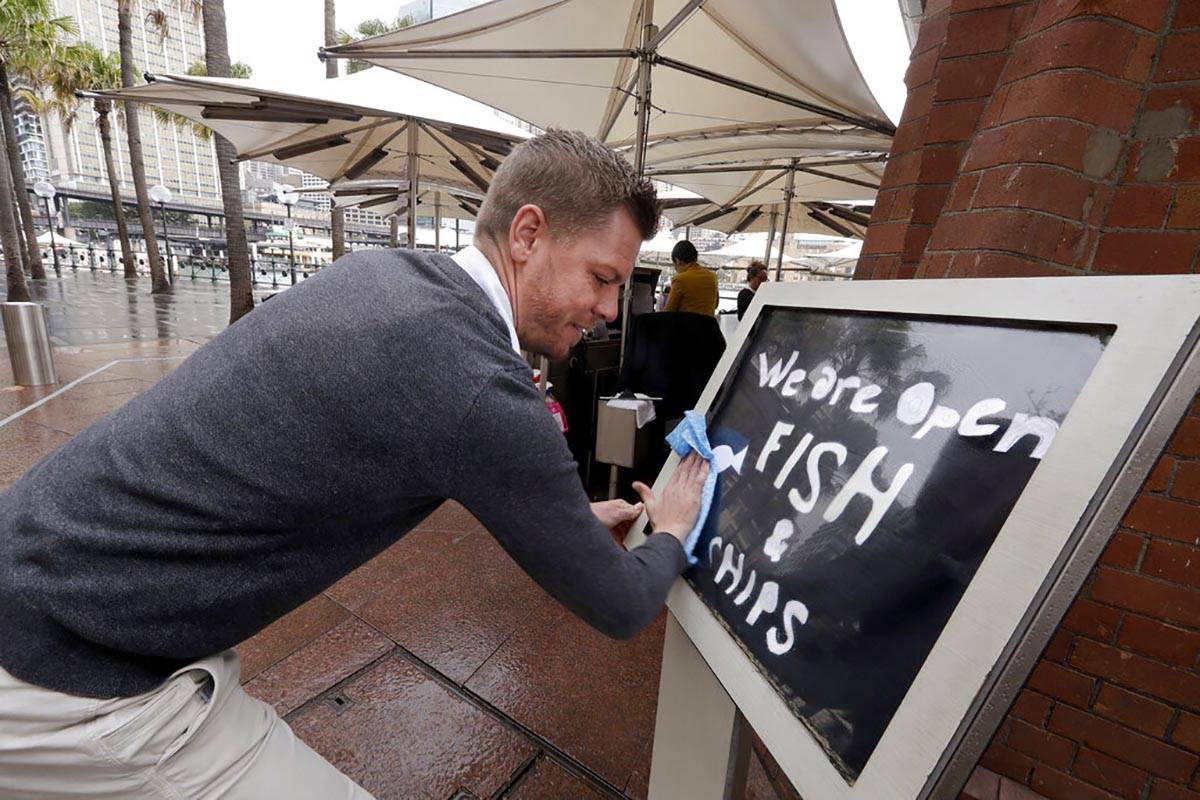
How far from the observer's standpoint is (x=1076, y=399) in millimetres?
625

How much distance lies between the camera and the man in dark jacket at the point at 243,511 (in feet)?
3.08

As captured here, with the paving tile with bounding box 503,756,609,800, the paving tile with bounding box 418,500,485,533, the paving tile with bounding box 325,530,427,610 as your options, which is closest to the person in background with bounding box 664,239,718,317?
the paving tile with bounding box 418,500,485,533

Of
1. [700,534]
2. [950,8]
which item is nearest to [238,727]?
[700,534]

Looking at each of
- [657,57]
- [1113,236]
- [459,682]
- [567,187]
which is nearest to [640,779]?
[459,682]

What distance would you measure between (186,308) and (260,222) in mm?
57898

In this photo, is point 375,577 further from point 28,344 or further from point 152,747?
point 28,344

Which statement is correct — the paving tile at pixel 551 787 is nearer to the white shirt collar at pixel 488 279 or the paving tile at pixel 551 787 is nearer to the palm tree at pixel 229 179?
the white shirt collar at pixel 488 279

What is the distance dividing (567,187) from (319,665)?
7.66 feet

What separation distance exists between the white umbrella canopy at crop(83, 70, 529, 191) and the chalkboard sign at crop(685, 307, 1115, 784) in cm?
549

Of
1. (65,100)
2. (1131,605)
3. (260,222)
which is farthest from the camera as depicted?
(260,222)

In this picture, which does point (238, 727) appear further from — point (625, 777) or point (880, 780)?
point (625, 777)

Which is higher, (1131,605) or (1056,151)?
(1056,151)

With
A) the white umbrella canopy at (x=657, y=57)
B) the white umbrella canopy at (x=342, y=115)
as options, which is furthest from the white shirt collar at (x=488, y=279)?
the white umbrella canopy at (x=342, y=115)

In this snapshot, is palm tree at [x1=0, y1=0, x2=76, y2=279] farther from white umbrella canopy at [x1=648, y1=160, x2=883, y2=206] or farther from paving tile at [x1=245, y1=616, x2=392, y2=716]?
paving tile at [x1=245, y1=616, x2=392, y2=716]
